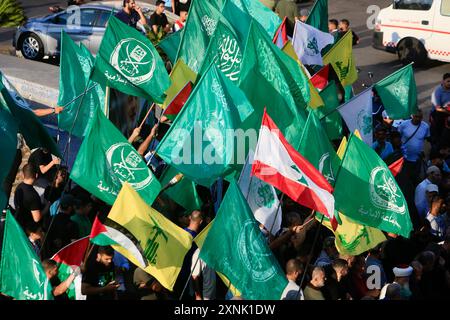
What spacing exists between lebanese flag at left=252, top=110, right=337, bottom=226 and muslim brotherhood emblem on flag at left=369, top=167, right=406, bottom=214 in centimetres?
73

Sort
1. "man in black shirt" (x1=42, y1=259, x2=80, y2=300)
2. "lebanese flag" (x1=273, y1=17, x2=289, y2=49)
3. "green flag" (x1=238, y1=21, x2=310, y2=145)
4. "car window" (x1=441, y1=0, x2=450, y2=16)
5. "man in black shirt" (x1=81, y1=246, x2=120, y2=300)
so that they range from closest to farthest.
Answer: "man in black shirt" (x1=42, y1=259, x2=80, y2=300) < "man in black shirt" (x1=81, y1=246, x2=120, y2=300) < "green flag" (x1=238, y1=21, x2=310, y2=145) < "lebanese flag" (x1=273, y1=17, x2=289, y2=49) < "car window" (x1=441, y1=0, x2=450, y2=16)

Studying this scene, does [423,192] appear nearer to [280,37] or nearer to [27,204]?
[280,37]

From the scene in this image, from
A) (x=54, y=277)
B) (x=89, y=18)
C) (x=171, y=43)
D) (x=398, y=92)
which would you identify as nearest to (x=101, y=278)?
(x=54, y=277)

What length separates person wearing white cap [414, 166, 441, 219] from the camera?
12.9m

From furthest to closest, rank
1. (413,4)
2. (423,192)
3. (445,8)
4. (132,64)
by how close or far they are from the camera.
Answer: (413,4)
(445,8)
(423,192)
(132,64)

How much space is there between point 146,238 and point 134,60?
3775 mm

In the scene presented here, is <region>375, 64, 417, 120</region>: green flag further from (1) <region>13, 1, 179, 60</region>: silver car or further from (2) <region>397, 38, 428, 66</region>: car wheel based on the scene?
(1) <region>13, 1, 179, 60</region>: silver car

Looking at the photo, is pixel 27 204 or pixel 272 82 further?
pixel 272 82

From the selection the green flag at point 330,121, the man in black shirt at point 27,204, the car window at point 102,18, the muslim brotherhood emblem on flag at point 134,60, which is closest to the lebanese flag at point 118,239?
the man in black shirt at point 27,204

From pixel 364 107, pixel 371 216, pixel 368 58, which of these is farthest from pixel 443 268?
pixel 368 58

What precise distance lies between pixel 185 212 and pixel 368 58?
Result: 37.6 ft

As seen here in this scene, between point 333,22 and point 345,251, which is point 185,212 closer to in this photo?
point 345,251

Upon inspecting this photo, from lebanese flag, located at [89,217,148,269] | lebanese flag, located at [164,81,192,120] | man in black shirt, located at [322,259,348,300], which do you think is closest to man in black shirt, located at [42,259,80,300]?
lebanese flag, located at [89,217,148,269]

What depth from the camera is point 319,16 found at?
52.3ft
